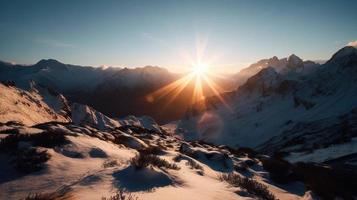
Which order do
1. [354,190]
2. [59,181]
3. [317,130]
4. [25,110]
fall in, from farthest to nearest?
[317,130]
[25,110]
[354,190]
[59,181]

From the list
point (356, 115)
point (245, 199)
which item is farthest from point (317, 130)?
point (245, 199)

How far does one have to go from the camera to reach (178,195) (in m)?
9.13

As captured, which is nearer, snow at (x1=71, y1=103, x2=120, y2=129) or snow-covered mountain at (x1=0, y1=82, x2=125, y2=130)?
snow-covered mountain at (x1=0, y1=82, x2=125, y2=130)

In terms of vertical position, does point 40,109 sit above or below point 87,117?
below

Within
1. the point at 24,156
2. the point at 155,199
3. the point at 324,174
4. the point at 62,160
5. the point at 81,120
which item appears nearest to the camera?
the point at 155,199

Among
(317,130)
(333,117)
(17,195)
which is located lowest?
(17,195)

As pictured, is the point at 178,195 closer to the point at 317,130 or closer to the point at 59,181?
the point at 59,181

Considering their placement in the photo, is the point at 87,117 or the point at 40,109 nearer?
the point at 40,109

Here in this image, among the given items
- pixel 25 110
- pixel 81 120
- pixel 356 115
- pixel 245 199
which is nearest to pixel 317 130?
pixel 356 115

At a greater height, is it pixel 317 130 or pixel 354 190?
pixel 317 130

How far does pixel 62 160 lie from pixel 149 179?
4.44 meters

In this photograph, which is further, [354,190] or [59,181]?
[354,190]

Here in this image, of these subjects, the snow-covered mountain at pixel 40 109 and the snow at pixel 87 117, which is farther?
the snow at pixel 87 117

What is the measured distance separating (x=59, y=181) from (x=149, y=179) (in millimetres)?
2899
